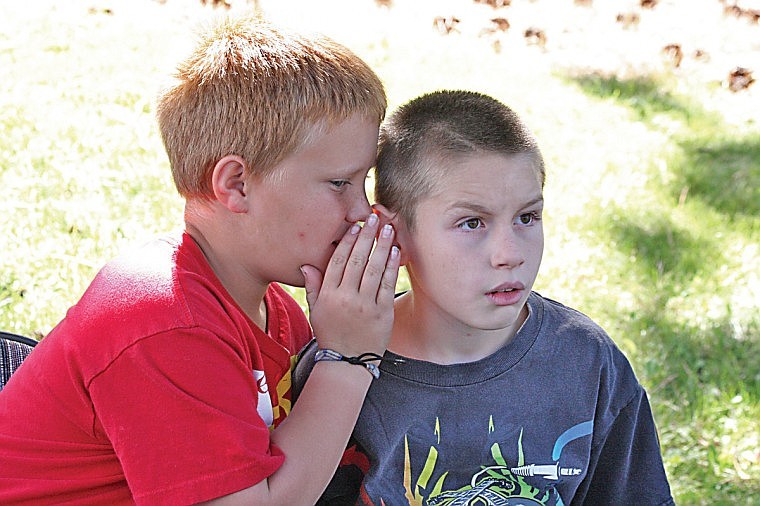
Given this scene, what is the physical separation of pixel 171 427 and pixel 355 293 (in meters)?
0.47

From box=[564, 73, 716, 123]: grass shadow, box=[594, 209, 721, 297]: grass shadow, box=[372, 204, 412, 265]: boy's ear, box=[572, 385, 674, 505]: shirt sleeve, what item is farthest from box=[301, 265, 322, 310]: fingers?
box=[564, 73, 716, 123]: grass shadow

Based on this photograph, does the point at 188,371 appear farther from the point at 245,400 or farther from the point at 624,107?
the point at 624,107

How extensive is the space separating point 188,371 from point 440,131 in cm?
76

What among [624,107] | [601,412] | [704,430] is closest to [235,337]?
[601,412]

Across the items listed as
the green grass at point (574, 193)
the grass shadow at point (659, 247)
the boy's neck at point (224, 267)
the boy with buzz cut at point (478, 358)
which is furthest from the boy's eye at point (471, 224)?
the grass shadow at point (659, 247)

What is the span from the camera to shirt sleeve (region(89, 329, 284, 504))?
70.1 inches

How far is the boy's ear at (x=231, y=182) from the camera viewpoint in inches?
79.1

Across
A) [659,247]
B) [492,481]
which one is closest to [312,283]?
[492,481]

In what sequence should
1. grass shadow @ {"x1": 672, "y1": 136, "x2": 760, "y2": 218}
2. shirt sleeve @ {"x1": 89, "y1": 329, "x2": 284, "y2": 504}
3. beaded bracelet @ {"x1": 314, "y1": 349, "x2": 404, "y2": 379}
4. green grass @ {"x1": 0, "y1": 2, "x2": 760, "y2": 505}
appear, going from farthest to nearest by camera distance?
grass shadow @ {"x1": 672, "y1": 136, "x2": 760, "y2": 218}
green grass @ {"x1": 0, "y1": 2, "x2": 760, "y2": 505}
beaded bracelet @ {"x1": 314, "y1": 349, "x2": 404, "y2": 379}
shirt sleeve @ {"x1": 89, "y1": 329, "x2": 284, "y2": 504}

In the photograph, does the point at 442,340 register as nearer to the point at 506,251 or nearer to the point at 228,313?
the point at 506,251

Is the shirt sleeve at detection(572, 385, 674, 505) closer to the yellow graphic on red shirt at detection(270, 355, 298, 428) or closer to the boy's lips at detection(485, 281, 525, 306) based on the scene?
the boy's lips at detection(485, 281, 525, 306)

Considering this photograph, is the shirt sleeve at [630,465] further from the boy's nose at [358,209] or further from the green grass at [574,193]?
the boy's nose at [358,209]

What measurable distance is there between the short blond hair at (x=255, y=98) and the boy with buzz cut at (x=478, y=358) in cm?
20

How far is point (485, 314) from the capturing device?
6.98ft
